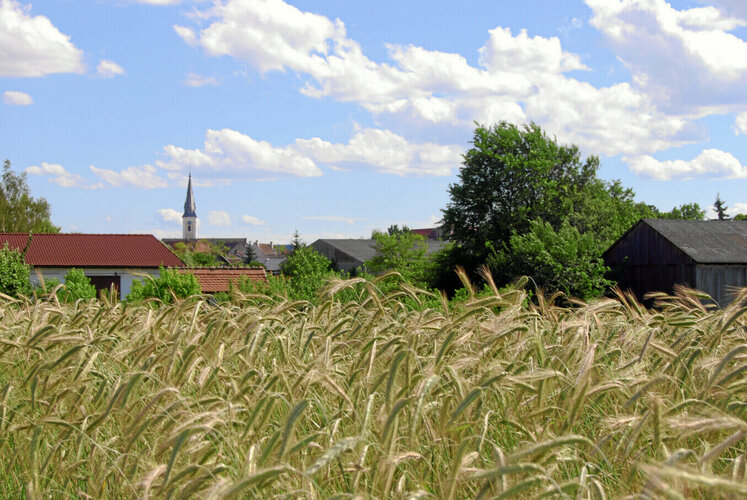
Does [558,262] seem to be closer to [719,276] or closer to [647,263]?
[647,263]

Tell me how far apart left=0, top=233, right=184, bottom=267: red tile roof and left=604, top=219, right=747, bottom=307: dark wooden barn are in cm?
2754

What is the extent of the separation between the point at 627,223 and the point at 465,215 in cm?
1447

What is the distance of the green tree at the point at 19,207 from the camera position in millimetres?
60156

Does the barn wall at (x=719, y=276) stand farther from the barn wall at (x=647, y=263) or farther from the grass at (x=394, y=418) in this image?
the grass at (x=394, y=418)

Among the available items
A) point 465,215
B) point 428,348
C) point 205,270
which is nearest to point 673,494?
point 428,348

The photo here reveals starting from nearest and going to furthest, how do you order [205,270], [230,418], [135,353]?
1. [230,418]
2. [135,353]
3. [205,270]

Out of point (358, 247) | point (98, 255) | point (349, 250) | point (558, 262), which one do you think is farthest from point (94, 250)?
point (358, 247)

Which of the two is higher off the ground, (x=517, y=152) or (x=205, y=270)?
(x=517, y=152)

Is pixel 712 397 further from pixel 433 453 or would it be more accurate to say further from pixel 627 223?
pixel 627 223

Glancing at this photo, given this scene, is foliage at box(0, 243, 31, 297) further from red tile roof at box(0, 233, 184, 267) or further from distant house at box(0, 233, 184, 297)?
red tile roof at box(0, 233, 184, 267)

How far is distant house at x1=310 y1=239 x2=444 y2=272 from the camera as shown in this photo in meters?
85.4

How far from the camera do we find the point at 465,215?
143 ft

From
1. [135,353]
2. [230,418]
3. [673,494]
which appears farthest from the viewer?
[135,353]

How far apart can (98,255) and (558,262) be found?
3049 cm
